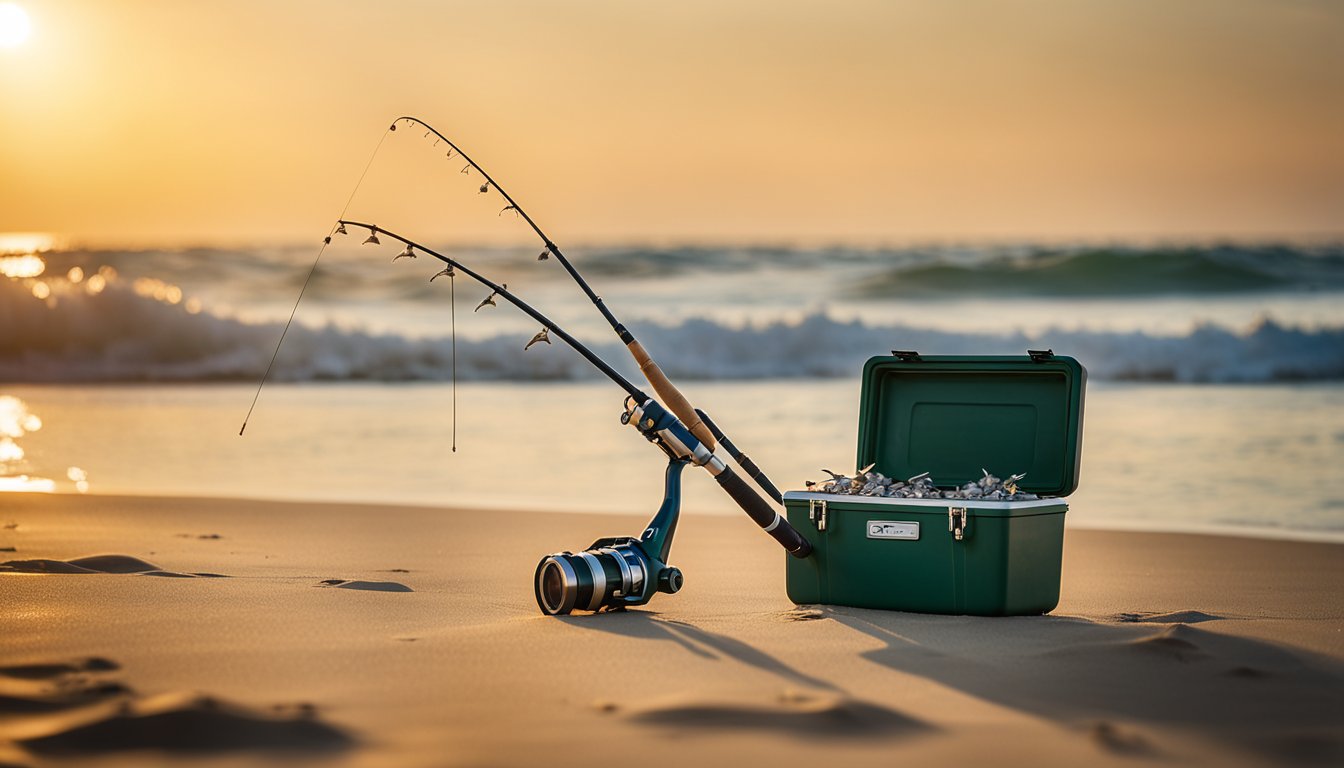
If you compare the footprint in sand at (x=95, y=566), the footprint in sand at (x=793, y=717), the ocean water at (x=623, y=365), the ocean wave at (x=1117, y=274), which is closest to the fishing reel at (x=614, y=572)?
the ocean water at (x=623, y=365)

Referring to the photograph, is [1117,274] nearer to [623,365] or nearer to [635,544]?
[623,365]

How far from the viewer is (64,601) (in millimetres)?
4777

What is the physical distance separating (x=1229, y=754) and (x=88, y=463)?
811 centimetres

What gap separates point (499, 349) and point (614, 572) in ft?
41.6

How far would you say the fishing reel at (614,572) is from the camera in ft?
15.2

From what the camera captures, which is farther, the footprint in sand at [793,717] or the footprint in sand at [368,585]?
the footprint in sand at [368,585]

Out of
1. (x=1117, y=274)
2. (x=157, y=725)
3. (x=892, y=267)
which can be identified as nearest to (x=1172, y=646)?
(x=157, y=725)

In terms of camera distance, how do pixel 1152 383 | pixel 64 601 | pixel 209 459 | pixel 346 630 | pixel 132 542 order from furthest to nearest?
1. pixel 1152 383
2. pixel 209 459
3. pixel 132 542
4. pixel 64 601
5. pixel 346 630

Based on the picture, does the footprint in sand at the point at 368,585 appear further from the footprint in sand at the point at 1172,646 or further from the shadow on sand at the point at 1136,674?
the footprint in sand at the point at 1172,646

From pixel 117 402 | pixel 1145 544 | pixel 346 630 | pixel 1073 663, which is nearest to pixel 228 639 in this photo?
pixel 346 630

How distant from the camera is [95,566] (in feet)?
18.8

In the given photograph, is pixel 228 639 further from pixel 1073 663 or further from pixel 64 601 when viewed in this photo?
pixel 1073 663

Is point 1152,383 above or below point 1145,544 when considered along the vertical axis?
above

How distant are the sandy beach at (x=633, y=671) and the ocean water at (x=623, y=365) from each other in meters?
1.12
